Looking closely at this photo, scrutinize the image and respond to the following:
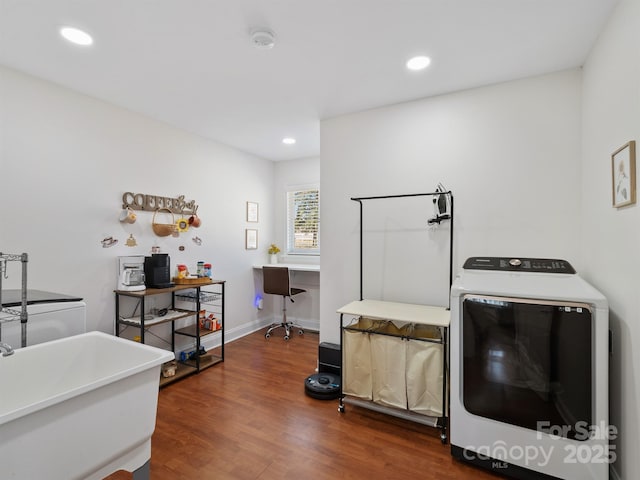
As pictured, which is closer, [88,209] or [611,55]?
[611,55]

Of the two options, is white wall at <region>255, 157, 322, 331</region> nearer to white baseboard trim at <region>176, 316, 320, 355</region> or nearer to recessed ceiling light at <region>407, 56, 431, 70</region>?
white baseboard trim at <region>176, 316, 320, 355</region>

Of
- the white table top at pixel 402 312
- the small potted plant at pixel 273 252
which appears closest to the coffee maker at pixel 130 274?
the white table top at pixel 402 312

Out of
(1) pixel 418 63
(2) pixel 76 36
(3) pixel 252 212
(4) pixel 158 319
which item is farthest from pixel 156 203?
(1) pixel 418 63

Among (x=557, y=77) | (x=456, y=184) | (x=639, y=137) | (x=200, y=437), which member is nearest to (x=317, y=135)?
(x=456, y=184)

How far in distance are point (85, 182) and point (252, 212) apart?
2.08 meters

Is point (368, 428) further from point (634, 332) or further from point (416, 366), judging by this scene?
point (634, 332)

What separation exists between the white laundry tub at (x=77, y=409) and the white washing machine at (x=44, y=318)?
232mm

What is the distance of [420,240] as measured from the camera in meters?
2.74

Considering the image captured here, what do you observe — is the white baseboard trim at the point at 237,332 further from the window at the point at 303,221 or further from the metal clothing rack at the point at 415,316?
the metal clothing rack at the point at 415,316

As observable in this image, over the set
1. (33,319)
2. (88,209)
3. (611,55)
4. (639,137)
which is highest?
(611,55)

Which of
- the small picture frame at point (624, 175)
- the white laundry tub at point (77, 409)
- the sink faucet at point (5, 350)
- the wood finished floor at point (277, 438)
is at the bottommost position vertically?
the wood finished floor at point (277, 438)

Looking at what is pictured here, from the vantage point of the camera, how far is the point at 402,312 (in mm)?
2396

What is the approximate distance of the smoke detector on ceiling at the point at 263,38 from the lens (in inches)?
72.7

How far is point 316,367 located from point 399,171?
2088 mm
